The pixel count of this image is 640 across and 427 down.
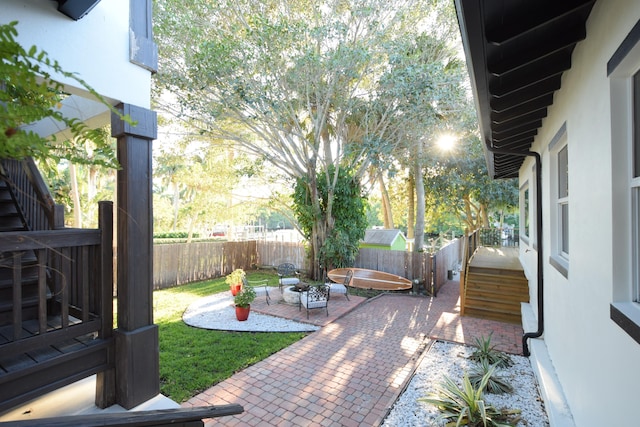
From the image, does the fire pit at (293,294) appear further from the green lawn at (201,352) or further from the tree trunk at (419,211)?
the tree trunk at (419,211)

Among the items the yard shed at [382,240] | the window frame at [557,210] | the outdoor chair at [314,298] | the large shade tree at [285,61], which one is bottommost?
the outdoor chair at [314,298]

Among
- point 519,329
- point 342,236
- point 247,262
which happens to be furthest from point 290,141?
point 519,329

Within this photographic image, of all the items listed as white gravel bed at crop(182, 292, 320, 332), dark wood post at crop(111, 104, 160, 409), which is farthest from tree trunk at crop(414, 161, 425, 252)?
dark wood post at crop(111, 104, 160, 409)

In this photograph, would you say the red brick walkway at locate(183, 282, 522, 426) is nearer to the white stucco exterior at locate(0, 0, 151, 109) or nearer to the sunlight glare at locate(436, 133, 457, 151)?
the white stucco exterior at locate(0, 0, 151, 109)

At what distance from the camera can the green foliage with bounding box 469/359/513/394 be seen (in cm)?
426

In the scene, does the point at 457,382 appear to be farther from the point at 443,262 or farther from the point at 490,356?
the point at 443,262

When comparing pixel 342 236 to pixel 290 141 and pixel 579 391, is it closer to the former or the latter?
pixel 290 141

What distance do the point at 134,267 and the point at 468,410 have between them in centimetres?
392

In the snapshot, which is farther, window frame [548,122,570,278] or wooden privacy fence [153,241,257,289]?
wooden privacy fence [153,241,257,289]

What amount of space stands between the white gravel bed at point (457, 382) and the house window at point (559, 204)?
174 centimetres

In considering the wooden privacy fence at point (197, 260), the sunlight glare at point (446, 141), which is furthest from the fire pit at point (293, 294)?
the sunlight glare at point (446, 141)

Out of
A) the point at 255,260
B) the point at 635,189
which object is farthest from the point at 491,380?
the point at 255,260

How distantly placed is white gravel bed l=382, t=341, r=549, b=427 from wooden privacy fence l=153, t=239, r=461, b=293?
500cm

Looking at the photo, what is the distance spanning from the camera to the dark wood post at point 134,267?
3332 mm
